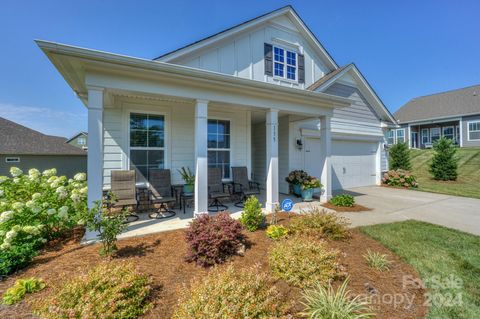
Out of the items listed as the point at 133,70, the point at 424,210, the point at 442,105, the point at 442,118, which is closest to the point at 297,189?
the point at 424,210

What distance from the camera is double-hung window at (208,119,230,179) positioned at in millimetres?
7000

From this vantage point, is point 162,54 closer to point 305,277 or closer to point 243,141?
point 243,141

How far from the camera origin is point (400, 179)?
34.9ft

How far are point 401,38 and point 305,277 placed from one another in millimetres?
12347

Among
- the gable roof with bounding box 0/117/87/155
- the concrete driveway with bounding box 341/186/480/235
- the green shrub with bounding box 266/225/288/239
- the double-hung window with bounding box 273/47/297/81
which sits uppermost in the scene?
the double-hung window with bounding box 273/47/297/81

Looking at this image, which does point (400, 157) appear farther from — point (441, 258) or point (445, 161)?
point (441, 258)

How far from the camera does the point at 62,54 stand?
3.41 metres

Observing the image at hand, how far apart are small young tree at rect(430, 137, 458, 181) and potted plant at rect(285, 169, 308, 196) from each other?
33.9ft

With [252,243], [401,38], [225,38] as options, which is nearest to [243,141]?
[225,38]

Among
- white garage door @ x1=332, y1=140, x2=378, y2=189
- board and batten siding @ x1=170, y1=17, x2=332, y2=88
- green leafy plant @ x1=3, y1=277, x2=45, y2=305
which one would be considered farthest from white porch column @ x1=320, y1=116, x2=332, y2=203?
green leafy plant @ x1=3, y1=277, x2=45, y2=305

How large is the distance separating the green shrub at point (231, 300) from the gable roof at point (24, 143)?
62.5 feet

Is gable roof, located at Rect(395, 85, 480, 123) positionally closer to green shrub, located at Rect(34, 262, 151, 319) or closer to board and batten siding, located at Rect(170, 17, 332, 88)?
board and batten siding, located at Rect(170, 17, 332, 88)

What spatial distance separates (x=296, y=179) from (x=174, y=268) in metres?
5.68

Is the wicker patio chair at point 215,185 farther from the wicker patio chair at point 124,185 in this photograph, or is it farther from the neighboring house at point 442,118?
the neighboring house at point 442,118
